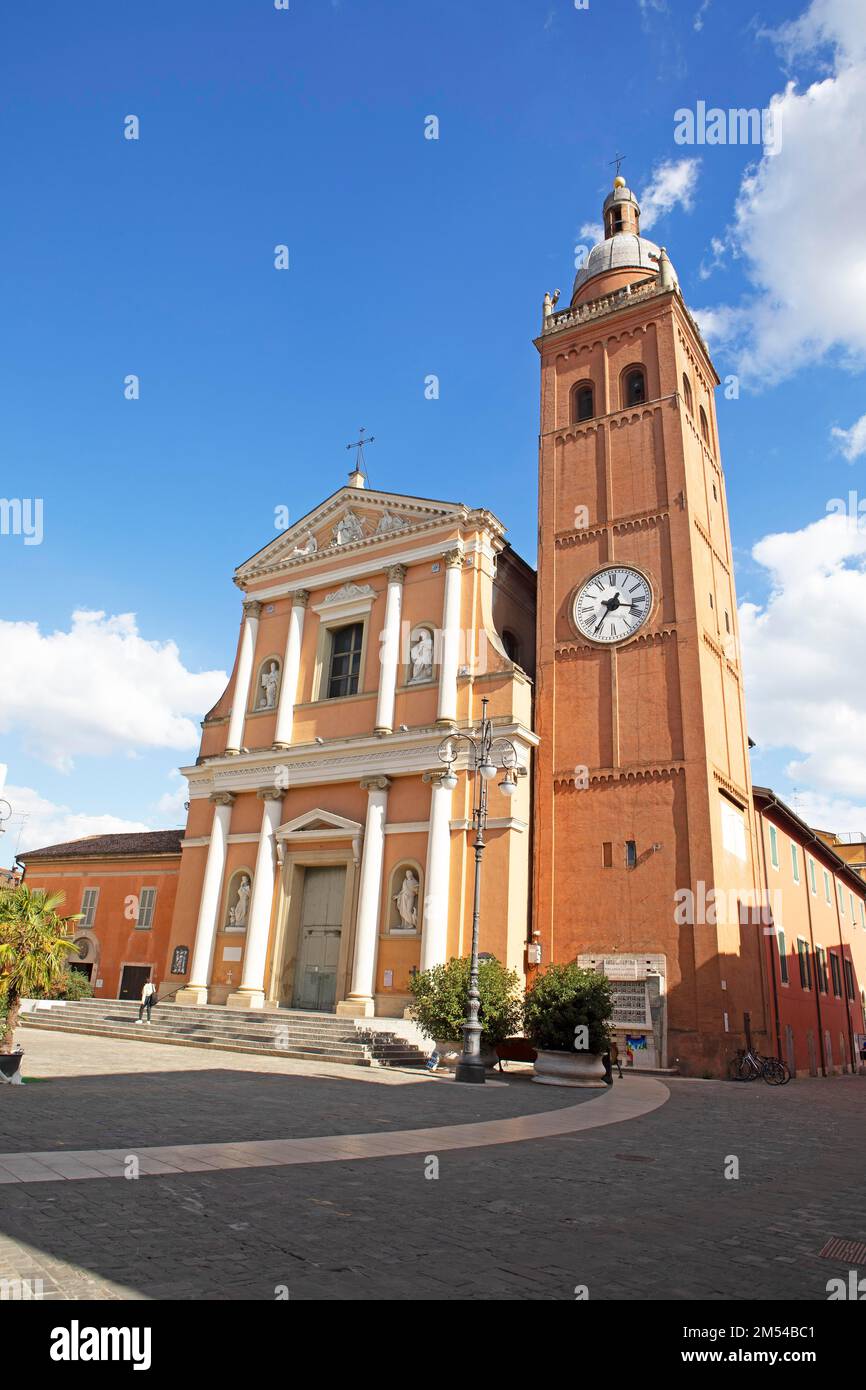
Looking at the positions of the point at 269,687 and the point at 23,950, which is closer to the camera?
the point at 23,950

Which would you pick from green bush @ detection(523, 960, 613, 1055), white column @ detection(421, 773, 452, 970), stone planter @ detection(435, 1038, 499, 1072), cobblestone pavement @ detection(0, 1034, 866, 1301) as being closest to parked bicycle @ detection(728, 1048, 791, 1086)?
green bush @ detection(523, 960, 613, 1055)

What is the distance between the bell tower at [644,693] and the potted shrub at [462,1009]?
3.40 meters

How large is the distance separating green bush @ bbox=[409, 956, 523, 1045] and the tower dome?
22.5 m

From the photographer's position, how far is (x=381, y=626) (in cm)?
2744

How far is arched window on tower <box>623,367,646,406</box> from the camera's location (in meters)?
27.4

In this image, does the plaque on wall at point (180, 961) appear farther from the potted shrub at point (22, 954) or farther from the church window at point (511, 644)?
the potted shrub at point (22, 954)

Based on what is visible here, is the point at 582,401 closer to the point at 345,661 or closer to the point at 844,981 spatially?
the point at 345,661

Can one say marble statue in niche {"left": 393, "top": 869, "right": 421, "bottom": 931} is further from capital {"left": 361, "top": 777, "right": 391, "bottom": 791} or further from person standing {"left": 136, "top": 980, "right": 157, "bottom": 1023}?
person standing {"left": 136, "top": 980, "right": 157, "bottom": 1023}

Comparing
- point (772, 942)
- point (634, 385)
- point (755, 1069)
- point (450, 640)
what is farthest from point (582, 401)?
point (755, 1069)

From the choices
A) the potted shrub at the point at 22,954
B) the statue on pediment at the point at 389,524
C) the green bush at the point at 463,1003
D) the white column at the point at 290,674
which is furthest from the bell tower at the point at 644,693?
the potted shrub at the point at 22,954

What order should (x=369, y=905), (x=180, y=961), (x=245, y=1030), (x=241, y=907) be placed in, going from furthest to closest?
1. (x=180, y=961)
2. (x=241, y=907)
3. (x=369, y=905)
4. (x=245, y=1030)

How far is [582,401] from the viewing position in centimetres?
2862

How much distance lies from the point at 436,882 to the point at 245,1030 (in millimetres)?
5749
